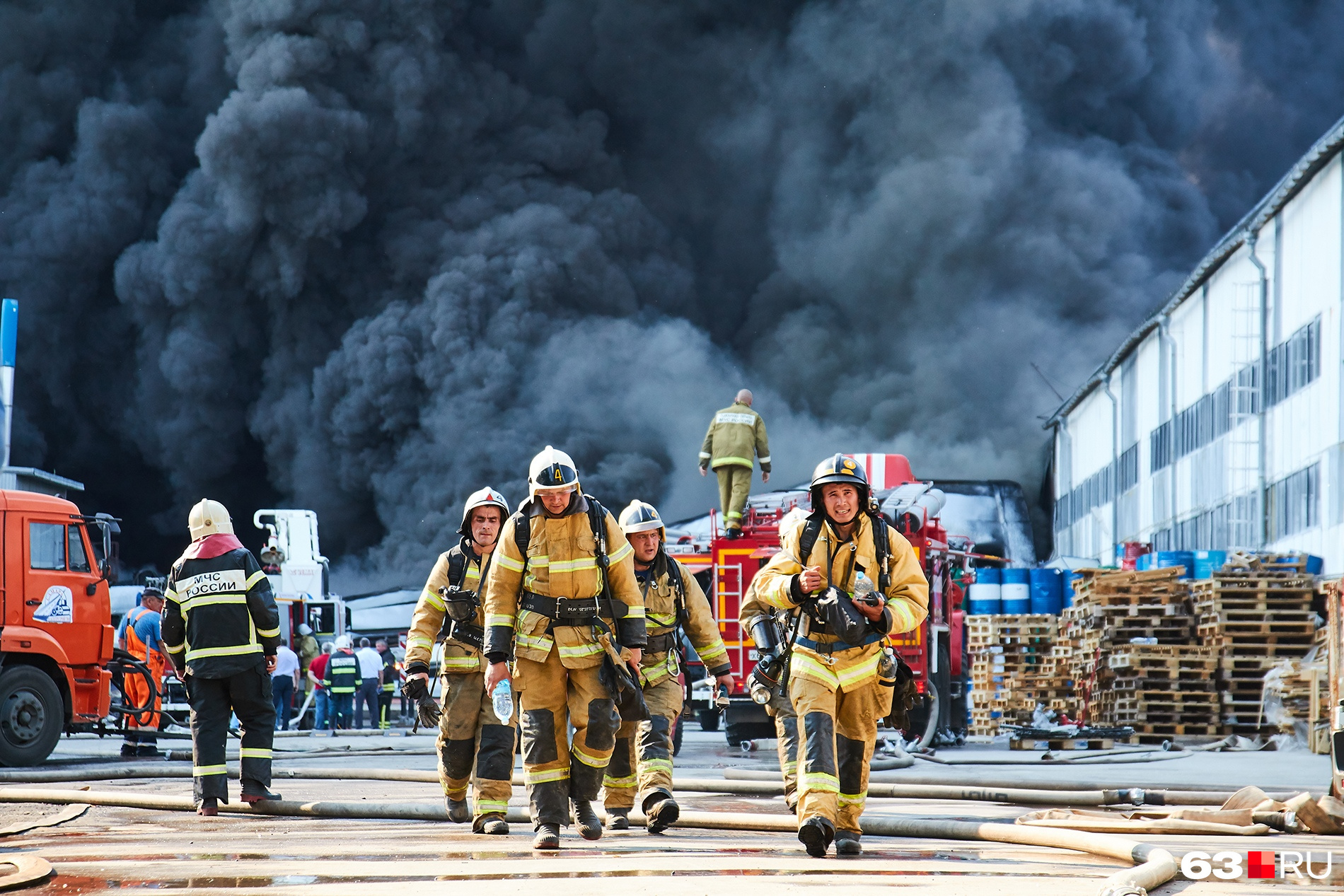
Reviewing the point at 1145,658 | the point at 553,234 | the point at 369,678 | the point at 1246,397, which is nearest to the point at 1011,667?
the point at 1145,658

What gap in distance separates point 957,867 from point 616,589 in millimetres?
1697

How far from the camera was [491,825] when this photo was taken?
575cm

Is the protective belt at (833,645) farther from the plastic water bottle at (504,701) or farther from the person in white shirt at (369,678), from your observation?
the person in white shirt at (369,678)

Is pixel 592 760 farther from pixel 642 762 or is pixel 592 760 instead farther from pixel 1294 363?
pixel 1294 363

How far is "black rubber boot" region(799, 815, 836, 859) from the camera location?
4914 millimetres

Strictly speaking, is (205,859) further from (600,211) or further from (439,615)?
(600,211)

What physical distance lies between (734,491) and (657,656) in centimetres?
601

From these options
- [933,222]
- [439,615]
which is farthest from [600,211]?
[439,615]

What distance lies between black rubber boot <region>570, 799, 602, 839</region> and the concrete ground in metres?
0.05

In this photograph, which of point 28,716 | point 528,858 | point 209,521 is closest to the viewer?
point 528,858

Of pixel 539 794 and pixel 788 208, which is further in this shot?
pixel 788 208

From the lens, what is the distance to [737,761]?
1086 cm

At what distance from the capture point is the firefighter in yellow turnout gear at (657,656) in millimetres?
6199

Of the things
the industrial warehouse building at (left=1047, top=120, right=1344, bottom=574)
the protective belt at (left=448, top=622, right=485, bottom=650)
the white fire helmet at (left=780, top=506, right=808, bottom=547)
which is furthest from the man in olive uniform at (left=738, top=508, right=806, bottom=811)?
the industrial warehouse building at (left=1047, top=120, right=1344, bottom=574)
